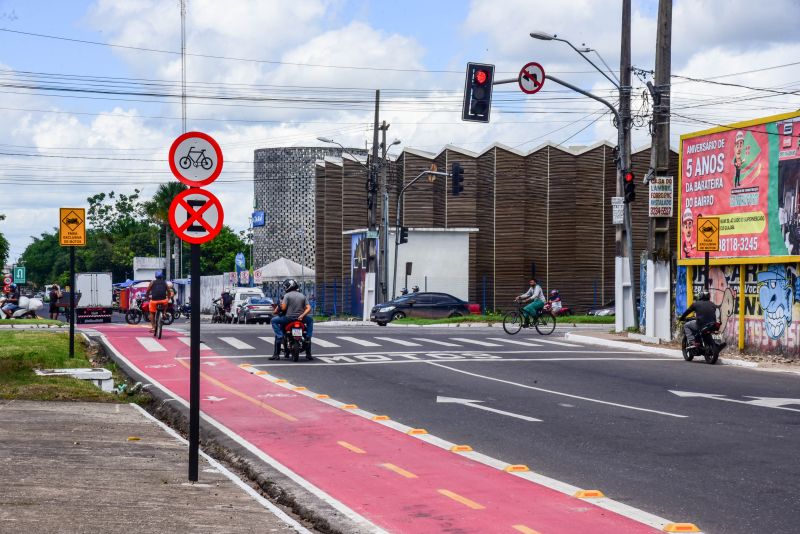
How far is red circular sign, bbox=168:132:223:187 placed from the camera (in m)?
9.70

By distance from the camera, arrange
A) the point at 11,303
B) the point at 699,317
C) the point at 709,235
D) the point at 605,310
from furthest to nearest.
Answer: the point at 605,310
the point at 11,303
the point at 709,235
the point at 699,317

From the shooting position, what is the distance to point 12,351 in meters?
21.6

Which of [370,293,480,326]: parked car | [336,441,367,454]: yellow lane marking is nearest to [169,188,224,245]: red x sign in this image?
[336,441,367,454]: yellow lane marking

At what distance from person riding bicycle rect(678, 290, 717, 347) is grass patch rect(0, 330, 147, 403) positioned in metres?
12.3

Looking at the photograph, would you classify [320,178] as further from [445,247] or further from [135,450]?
[135,450]

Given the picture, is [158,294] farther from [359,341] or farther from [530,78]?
[530,78]

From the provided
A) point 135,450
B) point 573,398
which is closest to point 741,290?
point 573,398

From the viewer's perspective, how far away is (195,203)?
9.74 m

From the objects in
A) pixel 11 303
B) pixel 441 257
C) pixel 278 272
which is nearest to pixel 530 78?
pixel 11 303

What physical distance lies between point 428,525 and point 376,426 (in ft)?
18.4

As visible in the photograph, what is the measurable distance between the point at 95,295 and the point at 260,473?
52.4 metres

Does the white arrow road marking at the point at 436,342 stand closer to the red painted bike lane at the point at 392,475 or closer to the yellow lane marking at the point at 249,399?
the yellow lane marking at the point at 249,399

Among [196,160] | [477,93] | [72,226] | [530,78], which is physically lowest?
[72,226]

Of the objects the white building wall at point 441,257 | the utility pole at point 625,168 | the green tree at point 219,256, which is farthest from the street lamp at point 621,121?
the green tree at point 219,256
